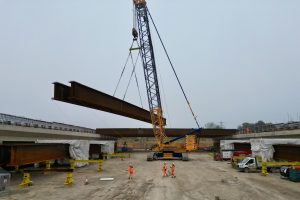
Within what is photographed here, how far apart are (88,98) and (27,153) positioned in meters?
7.28

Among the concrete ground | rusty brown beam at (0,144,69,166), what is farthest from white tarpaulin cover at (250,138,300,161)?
rusty brown beam at (0,144,69,166)

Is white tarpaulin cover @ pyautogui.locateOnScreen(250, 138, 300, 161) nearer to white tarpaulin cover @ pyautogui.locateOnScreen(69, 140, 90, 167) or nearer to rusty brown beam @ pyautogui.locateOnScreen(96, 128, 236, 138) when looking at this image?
white tarpaulin cover @ pyautogui.locateOnScreen(69, 140, 90, 167)

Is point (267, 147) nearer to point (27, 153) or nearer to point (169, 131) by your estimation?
point (27, 153)

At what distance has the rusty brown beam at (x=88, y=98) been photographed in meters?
23.9

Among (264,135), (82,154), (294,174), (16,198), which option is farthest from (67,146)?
(264,135)

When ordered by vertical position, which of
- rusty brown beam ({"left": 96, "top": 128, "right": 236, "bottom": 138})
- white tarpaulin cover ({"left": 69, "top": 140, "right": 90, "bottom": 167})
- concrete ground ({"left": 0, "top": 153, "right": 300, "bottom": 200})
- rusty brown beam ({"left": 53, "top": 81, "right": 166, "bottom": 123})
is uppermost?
rusty brown beam ({"left": 53, "top": 81, "right": 166, "bottom": 123})

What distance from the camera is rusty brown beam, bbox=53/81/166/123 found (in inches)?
942

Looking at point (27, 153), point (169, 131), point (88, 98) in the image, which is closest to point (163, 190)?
point (27, 153)

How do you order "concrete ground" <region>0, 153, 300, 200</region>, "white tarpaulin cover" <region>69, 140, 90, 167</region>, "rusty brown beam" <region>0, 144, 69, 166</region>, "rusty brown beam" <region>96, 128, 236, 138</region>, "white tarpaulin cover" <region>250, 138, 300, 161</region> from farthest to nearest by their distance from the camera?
1. "rusty brown beam" <region>96, 128, 236, 138</region>
2. "white tarpaulin cover" <region>69, 140, 90, 167</region>
3. "white tarpaulin cover" <region>250, 138, 300, 161</region>
4. "rusty brown beam" <region>0, 144, 69, 166</region>
5. "concrete ground" <region>0, 153, 300, 200</region>

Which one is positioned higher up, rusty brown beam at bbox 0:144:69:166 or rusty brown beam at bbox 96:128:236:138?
rusty brown beam at bbox 96:128:236:138

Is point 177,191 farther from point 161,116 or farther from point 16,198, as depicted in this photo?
point 161,116

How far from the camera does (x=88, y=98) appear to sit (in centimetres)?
2691

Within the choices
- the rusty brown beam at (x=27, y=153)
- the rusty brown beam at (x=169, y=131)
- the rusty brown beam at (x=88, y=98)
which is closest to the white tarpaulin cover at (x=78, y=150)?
the rusty brown beam at (x=27, y=153)

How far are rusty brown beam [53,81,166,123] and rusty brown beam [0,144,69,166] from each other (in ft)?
15.5
